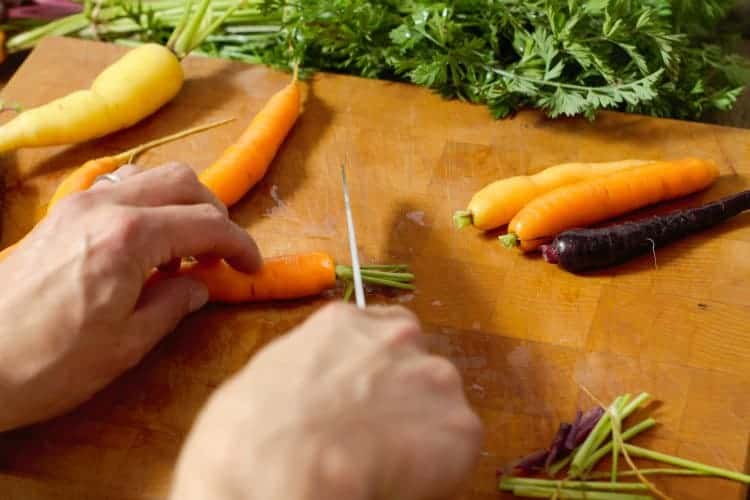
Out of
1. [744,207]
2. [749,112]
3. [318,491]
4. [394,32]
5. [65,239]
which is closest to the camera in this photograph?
[318,491]

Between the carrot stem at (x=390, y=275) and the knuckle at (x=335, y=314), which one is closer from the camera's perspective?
the knuckle at (x=335, y=314)

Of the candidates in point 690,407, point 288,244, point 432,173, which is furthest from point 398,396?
point 432,173

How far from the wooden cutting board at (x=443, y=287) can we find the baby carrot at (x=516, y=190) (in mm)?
49

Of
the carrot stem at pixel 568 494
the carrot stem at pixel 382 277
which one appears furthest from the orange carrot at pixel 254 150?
the carrot stem at pixel 568 494

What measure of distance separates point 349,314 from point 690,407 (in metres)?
Result: 0.79

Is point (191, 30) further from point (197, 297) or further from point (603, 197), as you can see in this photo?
point (603, 197)

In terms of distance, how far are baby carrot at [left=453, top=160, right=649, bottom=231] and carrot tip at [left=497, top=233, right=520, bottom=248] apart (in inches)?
1.9

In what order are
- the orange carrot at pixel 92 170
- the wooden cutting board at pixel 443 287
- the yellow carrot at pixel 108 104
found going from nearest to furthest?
1. the wooden cutting board at pixel 443 287
2. the orange carrot at pixel 92 170
3. the yellow carrot at pixel 108 104

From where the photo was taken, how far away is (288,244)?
6.84 ft

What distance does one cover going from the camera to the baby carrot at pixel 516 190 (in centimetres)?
207

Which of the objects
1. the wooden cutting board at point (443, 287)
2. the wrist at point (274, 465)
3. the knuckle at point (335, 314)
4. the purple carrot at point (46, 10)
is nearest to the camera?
the wrist at point (274, 465)

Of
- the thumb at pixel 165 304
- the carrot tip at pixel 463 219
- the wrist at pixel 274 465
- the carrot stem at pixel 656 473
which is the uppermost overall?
the wrist at pixel 274 465

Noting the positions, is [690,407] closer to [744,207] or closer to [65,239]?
[744,207]

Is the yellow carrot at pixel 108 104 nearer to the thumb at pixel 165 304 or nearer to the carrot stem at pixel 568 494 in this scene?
the thumb at pixel 165 304
